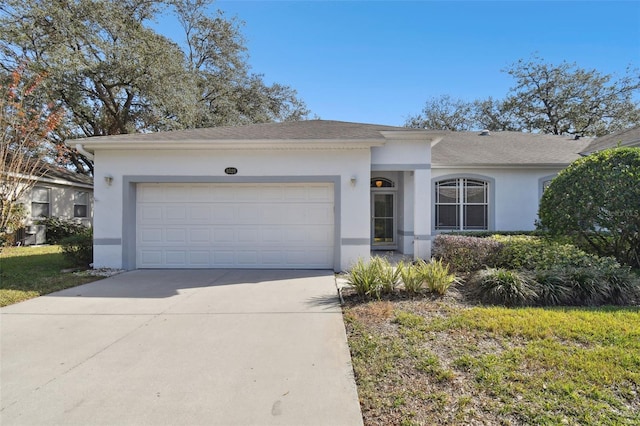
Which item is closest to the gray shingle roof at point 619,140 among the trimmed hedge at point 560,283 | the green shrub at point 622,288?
the trimmed hedge at point 560,283

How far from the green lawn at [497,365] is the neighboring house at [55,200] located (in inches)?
578

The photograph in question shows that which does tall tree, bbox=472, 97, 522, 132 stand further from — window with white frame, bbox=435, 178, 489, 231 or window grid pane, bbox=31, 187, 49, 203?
window grid pane, bbox=31, 187, 49, 203

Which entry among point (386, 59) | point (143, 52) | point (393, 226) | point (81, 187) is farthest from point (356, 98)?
point (81, 187)

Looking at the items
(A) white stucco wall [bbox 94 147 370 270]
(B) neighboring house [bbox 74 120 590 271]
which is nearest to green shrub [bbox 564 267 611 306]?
(B) neighboring house [bbox 74 120 590 271]

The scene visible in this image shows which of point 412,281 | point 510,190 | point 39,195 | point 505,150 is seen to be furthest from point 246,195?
point 39,195

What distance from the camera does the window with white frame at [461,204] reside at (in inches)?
459

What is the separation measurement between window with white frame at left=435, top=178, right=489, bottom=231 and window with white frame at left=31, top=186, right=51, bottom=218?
1647cm

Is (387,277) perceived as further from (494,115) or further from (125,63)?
(494,115)

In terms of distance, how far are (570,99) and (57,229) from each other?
32815 mm

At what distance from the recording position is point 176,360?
373cm

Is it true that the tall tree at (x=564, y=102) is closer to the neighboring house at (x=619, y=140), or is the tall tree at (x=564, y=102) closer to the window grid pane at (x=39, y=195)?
the neighboring house at (x=619, y=140)

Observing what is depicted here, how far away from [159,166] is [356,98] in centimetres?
1193

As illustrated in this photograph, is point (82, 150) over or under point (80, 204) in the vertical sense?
over

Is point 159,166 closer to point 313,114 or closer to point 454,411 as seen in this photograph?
point 454,411
